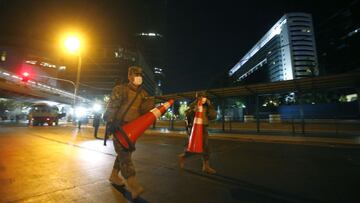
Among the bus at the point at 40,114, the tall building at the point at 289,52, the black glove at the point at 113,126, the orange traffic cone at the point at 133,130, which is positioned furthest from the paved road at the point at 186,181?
the tall building at the point at 289,52

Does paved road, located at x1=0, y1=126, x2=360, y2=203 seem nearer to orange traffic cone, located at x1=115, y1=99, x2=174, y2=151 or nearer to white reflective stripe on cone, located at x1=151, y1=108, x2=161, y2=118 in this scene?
orange traffic cone, located at x1=115, y1=99, x2=174, y2=151

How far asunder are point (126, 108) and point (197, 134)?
2.15 m

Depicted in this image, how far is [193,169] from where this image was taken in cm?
517

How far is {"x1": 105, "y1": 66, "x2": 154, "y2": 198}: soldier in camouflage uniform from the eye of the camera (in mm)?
3287

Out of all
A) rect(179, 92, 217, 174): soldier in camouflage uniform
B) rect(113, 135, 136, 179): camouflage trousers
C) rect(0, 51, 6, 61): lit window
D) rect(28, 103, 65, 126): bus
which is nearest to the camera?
rect(113, 135, 136, 179): camouflage trousers

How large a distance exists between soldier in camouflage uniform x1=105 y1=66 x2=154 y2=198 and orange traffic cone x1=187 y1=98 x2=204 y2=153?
5.84ft

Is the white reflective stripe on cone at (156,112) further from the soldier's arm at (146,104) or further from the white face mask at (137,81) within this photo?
the white face mask at (137,81)

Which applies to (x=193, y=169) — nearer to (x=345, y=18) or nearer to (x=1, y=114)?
(x=1, y=114)

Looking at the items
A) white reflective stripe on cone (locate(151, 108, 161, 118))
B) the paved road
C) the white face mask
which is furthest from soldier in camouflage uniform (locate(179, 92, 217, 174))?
the white face mask

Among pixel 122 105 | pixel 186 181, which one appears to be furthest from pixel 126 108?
pixel 186 181

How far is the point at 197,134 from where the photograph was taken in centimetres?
509

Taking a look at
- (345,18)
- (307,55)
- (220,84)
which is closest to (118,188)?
(220,84)

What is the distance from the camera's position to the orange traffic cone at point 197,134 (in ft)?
16.4

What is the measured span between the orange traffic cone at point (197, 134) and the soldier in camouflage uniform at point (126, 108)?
1.78m
